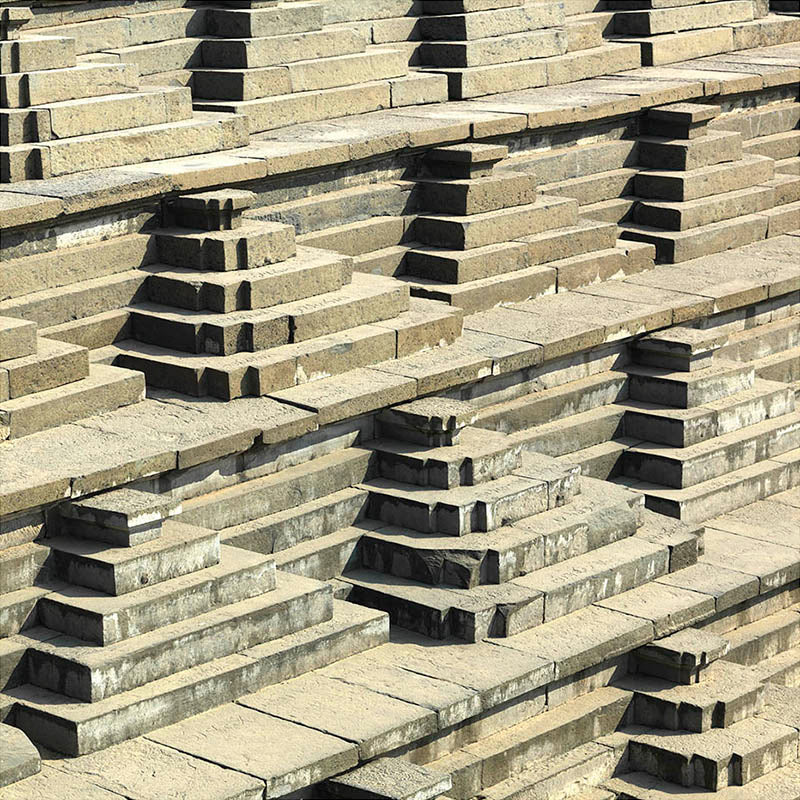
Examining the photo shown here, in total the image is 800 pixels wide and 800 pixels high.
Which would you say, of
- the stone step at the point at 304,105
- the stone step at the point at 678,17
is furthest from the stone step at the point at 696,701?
the stone step at the point at 678,17

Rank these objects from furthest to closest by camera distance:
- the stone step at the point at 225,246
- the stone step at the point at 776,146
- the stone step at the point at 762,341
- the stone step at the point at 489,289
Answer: the stone step at the point at 776,146
the stone step at the point at 762,341
the stone step at the point at 489,289
the stone step at the point at 225,246

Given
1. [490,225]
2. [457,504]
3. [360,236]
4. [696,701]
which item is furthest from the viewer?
[490,225]

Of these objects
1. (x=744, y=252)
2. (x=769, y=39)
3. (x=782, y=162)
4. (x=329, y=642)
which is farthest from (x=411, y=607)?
(x=769, y=39)

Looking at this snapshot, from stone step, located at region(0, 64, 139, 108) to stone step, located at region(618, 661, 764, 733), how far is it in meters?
4.80

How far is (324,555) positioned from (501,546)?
3.05ft

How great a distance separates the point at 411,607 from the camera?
10086mm

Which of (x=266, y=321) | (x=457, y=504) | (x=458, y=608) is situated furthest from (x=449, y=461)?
(x=266, y=321)

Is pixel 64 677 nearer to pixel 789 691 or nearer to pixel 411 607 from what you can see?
pixel 411 607

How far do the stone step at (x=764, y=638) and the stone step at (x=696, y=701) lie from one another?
1.37ft

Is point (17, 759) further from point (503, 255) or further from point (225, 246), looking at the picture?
point (503, 255)

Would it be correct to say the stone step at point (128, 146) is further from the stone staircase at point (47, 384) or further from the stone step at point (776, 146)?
the stone step at point (776, 146)

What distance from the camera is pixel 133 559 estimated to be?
9.20 meters

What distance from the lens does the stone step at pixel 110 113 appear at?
11609 millimetres

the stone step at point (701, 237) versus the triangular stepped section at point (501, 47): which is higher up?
the triangular stepped section at point (501, 47)
